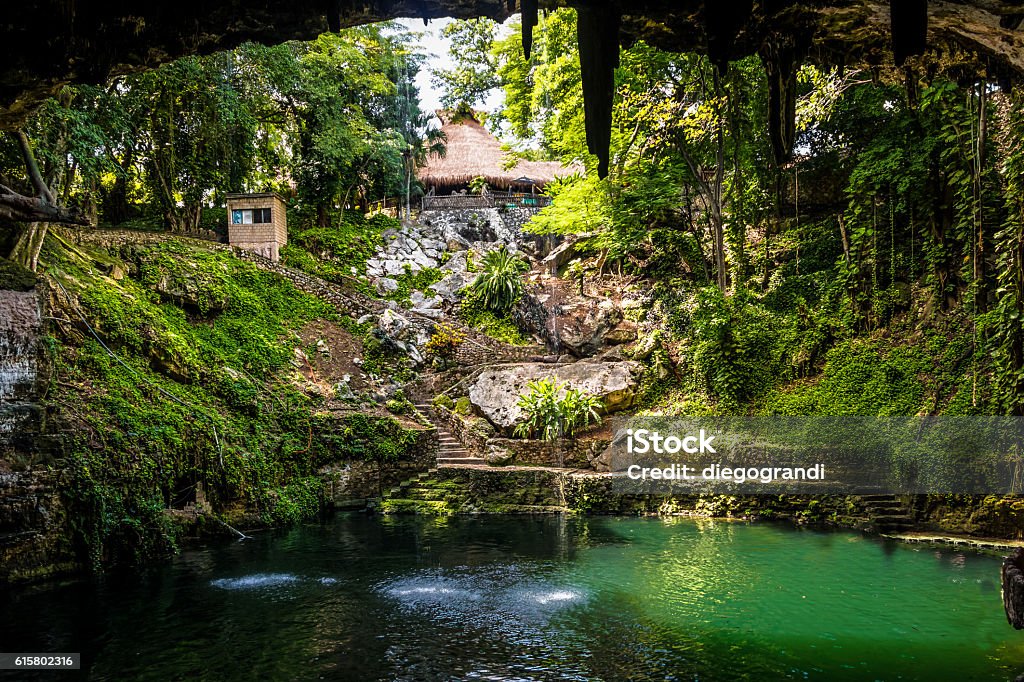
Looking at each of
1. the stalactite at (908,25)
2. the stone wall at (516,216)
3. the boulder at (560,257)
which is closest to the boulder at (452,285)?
the boulder at (560,257)

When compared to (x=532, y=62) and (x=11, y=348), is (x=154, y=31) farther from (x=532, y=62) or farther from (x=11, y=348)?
(x=532, y=62)

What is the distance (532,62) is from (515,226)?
7680mm

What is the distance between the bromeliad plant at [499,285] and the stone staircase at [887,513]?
1345 centimetres

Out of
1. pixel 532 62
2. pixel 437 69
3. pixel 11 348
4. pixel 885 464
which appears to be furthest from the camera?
pixel 437 69

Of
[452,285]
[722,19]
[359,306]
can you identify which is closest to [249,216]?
[359,306]

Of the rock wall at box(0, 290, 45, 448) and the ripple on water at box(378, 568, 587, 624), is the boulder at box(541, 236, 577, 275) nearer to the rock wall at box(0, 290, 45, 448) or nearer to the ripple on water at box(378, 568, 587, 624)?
the ripple on water at box(378, 568, 587, 624)

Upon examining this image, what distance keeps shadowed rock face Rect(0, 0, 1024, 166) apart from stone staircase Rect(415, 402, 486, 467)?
1019 cm

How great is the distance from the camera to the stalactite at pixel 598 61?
4234mm

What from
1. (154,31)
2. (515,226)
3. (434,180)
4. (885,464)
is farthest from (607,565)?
(434,180)

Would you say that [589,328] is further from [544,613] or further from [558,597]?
[544,613]

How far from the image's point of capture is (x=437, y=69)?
31.8 meters

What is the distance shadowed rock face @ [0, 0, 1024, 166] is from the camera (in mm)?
4309

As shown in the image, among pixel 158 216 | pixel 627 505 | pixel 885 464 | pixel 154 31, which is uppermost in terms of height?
pixel 158 216

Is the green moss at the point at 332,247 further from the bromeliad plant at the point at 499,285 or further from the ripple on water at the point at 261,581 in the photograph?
the ripple on water at the point at 261,581
